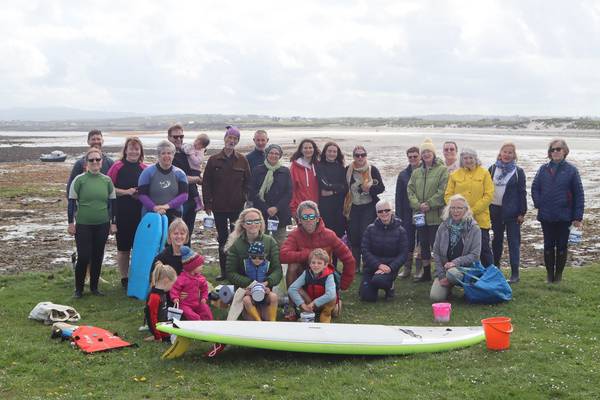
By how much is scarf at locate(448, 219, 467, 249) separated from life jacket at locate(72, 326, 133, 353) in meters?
4.61

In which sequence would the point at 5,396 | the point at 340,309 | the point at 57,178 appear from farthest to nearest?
the point at 57,178, the point at 340,309, the point at 5,396

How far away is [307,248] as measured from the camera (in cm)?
851

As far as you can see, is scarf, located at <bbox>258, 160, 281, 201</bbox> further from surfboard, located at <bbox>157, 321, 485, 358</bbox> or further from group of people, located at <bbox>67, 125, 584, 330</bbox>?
surfboard, located at <bbox>157, 321, 485, 358</bbox>

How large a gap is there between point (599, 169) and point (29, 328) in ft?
84.7

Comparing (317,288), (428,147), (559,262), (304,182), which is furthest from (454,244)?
(304,182)

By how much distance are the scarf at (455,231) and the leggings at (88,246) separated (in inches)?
197

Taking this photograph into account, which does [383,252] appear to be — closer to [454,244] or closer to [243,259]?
[454,244]

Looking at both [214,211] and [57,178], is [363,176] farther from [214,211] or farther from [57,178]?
[57,178]

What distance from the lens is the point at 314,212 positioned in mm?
8352

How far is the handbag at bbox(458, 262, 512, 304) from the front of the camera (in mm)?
8742

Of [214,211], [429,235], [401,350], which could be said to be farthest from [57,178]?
[401,350]

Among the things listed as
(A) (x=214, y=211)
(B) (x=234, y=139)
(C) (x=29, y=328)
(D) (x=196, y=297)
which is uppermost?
(B) (x=234, y=139)

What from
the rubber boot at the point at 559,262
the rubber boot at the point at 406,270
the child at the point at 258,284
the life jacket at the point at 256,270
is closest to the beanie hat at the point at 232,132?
the child at the point at 258,284

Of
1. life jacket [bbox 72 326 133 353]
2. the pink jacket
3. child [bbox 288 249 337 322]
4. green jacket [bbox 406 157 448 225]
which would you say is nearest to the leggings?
life jacket [bbox 72 326 133 353]
